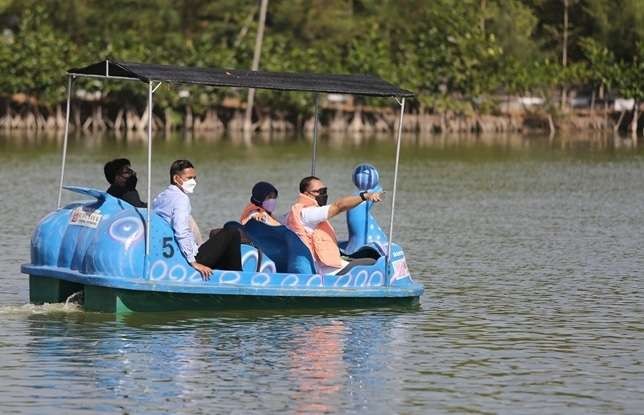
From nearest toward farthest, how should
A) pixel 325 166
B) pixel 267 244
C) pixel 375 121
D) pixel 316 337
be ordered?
pixel 316 337 < pixel 267 244 < pixel 325 166 < pixel 375 121

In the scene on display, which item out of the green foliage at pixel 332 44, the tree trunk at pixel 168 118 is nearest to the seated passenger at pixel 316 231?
the green foliage at pixel 332 44

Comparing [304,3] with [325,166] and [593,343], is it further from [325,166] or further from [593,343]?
[593,343]

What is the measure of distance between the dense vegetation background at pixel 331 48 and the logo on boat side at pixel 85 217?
198ft

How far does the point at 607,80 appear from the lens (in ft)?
284

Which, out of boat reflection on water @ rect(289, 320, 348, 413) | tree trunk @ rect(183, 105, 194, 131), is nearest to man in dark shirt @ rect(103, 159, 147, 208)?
boat reflection on water @ rect(289, 320, 348, 413)

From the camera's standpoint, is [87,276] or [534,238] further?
[534,238]

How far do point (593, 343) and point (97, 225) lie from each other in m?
4.43

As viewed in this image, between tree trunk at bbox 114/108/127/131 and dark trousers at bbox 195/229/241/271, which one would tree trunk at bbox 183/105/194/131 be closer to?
tree trunk at bbox 114/108/127/131

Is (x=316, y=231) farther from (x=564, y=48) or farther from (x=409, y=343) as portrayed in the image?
(x=564, y=48)

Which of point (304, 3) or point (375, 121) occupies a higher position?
point (304, 3)

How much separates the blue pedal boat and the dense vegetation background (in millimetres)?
59670

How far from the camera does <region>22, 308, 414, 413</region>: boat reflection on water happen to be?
13445 millimetres

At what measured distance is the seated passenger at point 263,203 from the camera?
1738 cm

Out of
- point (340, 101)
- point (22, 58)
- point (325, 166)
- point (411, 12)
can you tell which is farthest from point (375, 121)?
point (325, 166)
